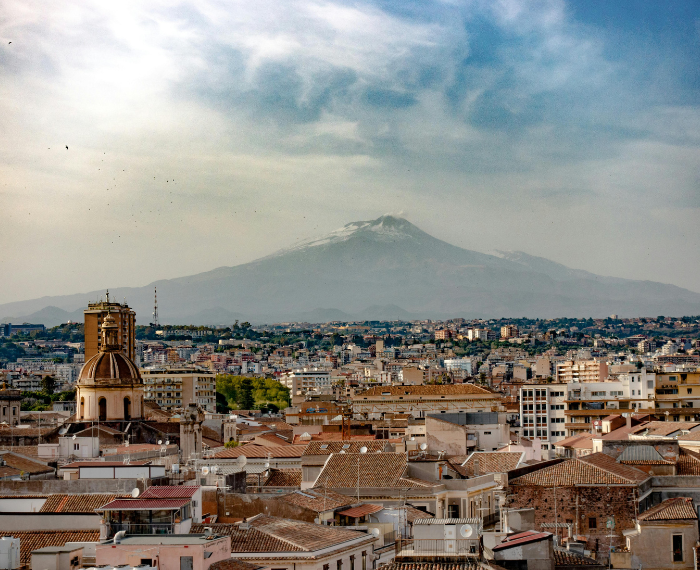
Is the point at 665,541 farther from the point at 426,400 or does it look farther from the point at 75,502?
the point at 426,400

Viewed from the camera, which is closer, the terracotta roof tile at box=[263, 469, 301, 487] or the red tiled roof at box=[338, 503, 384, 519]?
the red tiled roof at box=[338, 503, 384, 519]

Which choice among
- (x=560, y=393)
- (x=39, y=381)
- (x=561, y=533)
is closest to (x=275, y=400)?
(x=39, y=381)

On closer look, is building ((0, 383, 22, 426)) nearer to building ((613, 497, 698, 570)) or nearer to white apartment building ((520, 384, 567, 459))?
white apartment building ((520, 384, 567, 459))

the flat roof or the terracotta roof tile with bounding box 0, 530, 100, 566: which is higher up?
the flat roof

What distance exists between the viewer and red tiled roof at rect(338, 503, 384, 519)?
2512cm

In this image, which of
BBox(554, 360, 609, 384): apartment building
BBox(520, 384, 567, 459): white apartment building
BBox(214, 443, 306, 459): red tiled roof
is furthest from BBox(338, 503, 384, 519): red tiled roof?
BBox(554, 360, 609, 384): apartment building

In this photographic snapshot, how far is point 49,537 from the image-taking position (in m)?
19.7

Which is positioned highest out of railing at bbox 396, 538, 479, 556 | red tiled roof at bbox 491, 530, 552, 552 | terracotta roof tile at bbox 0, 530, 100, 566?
red tiled roof at bbox 491, 530, 552, 552

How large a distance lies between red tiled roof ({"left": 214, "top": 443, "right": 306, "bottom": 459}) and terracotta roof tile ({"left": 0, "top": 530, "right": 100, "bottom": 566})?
63.5ft

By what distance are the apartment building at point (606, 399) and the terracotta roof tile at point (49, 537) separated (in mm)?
46318

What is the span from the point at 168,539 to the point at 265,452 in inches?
A: 939

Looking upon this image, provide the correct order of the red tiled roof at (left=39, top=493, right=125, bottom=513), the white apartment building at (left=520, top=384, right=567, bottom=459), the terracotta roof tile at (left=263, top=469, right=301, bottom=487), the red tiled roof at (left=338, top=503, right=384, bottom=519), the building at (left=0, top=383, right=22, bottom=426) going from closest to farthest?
the red tiled roof at (left=39, top=493, right=125, bottom=513), the red tiled roof at (left=338, top=503, right=384, bottom=519), the terracotta roof tile at (left=263, top=469, right=301, bottom=487), the white apartment building at (left=520, top=384, right=567, bottom=459), the building at (left=0, top=383, right=22, bottom=426)

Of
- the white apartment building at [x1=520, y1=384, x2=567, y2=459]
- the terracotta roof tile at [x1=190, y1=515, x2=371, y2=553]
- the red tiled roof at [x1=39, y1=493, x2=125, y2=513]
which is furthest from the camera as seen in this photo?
the white apartment building at [x1=520, y1=384, x2=567, y2=459]

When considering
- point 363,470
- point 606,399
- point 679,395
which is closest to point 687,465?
point 363,470
